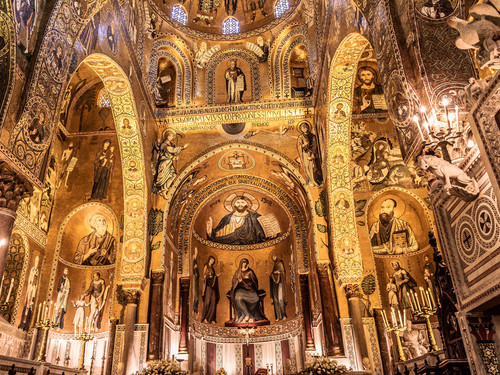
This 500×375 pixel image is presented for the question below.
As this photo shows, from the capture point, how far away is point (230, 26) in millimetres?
16547

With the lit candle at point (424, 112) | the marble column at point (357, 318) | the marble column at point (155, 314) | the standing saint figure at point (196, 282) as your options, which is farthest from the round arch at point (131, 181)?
the lit candle at point (424, 112)

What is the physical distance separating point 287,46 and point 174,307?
33.1 ft

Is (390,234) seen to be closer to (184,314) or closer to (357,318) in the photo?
(357,318)

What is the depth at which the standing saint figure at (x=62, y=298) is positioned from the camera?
A: 12703 mm

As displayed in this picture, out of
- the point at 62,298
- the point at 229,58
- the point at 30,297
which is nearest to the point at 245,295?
the point at 62,298

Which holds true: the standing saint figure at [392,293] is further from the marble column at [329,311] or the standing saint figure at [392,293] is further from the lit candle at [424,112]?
the lit candle at [424,112]

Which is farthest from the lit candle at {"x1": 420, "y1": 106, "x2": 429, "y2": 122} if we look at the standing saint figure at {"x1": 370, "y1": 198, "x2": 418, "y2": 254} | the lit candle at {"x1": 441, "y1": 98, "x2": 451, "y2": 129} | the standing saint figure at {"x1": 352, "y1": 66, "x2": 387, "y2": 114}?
the standing saint figure at {"x1": 352, "y1": 66, "x2": 387, "y2": 114}

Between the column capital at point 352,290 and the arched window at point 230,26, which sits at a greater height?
the arched window at point 230,26

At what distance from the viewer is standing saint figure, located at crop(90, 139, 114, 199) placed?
14.5 m

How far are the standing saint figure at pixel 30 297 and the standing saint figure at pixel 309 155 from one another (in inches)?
343

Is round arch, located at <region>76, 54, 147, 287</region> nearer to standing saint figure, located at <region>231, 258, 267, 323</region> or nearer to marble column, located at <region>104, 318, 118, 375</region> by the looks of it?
marble column, located at <region>104, 318, 118, 375</region>

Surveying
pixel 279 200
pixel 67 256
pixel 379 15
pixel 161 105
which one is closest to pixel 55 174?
pixel 67 256

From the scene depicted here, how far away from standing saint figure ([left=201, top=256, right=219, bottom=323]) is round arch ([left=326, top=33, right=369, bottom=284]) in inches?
220

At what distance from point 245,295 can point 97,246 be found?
19.0ft
